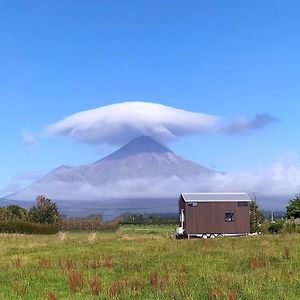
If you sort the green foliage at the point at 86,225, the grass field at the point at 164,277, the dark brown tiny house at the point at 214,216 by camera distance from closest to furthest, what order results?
the grass field at the point at 164,277 → the dark brown tiny house at the point at 214,216 → the green foliage at the point at 86,225

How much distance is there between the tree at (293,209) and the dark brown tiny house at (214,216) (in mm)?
4627

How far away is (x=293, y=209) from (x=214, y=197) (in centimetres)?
859

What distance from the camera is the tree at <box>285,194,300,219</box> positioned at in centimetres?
5409

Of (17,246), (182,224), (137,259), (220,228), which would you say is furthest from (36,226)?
(137,259)

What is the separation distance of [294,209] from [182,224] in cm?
1203

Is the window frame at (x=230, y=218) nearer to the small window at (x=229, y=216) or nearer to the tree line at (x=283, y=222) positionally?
the small window at (x=229, y=216)

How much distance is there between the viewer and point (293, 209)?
54656 millimetres

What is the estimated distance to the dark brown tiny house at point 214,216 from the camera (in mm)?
52844

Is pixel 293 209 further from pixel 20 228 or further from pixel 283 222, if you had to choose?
pixel 20 228

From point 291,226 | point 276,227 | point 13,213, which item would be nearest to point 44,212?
point 13,213

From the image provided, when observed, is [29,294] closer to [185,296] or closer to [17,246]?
[185,296]

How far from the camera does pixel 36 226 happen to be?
2207 inches

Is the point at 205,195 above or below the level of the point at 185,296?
above

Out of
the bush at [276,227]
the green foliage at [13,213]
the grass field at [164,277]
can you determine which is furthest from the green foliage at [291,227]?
the green foliage at [13,213]
